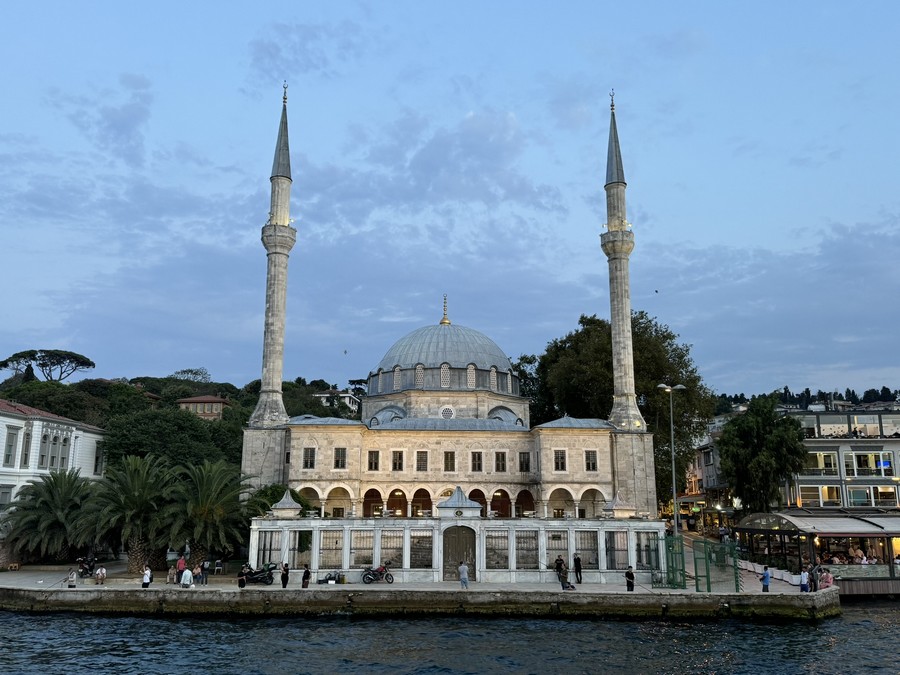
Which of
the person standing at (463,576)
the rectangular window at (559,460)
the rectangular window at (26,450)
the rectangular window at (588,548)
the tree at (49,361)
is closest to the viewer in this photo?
the person standing at (463,576)

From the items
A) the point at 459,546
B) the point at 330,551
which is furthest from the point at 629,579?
the point at 330,551

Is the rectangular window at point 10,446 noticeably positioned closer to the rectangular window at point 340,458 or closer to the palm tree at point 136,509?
the palm tree at point 136,509

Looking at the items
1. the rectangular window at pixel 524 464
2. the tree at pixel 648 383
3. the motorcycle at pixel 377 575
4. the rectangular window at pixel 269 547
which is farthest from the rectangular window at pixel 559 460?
the rectangular window at pixel 269 547

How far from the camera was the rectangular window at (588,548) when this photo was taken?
2562 centimetres

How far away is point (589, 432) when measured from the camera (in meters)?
37.7

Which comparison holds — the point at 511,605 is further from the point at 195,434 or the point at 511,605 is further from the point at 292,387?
the point at 292,387

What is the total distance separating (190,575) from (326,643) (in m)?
Result: 6.72

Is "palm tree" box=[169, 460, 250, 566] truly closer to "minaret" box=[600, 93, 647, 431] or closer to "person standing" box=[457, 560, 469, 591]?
"person standing" box=[457, 560, 469, 591]

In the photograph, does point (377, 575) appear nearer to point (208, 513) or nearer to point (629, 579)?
point (208, 513)

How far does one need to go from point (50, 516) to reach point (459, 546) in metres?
16.8

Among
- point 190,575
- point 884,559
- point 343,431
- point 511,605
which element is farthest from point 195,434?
point 884,559

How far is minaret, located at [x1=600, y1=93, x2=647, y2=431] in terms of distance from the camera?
128ft

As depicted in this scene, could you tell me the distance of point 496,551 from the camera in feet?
84.4

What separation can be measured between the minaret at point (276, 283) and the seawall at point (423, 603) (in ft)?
50.6
